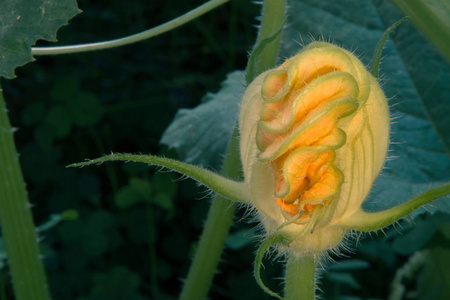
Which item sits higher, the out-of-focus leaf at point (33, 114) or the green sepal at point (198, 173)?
the out-of-focus leaf at point (33, 114)

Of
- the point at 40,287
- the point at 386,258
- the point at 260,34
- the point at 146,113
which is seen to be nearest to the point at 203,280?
the point at 40,287

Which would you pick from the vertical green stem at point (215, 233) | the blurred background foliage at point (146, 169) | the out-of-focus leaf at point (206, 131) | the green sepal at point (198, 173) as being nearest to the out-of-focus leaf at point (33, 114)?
the blurred background foliage at point (146, 169)

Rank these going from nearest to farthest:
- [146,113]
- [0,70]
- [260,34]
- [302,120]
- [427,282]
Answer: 1. [302,120]
2. [0,70]
3. [260,34]
4. [427,282]
5. [146,113]

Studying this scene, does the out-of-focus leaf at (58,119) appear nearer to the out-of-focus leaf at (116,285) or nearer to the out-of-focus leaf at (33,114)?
the out-of-focus leaf at (33,114)

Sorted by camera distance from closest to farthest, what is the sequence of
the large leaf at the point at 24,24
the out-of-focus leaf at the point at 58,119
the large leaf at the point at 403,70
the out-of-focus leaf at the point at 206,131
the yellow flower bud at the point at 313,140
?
the yellow flower bud at the point at 313,140
the large leaf at the point at 24,24
the large leaf at the point at 403,70
the out-of-focus leaf at the point at 206,131
the out-of-focus leaf at the point at 58,119

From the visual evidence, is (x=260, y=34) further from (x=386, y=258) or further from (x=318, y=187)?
(x=386, y=258)

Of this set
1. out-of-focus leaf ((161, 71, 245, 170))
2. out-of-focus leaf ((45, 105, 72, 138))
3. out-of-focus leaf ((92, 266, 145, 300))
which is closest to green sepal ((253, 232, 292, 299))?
out-of-focus leaf ((161, 71, 245, 170))
